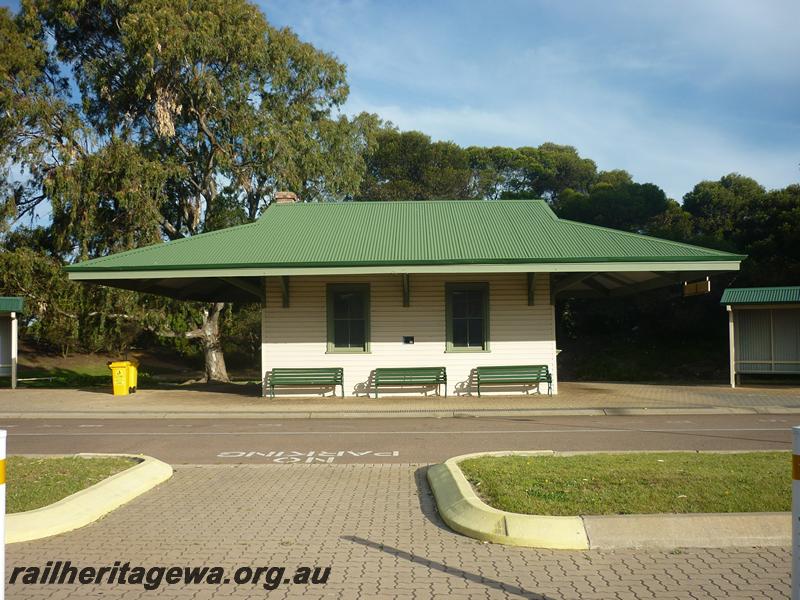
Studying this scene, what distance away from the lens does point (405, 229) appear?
72.9 feet

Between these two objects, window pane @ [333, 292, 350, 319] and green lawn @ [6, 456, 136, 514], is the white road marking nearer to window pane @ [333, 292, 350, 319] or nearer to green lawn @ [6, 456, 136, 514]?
green lawn @ [6, 456, 136, 514]

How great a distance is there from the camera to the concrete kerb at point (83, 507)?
6.64 m

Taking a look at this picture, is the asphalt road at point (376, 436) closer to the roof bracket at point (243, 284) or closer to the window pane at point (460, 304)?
the roof bracket at point (243, 284)

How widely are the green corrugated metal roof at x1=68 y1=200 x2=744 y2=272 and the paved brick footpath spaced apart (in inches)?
443

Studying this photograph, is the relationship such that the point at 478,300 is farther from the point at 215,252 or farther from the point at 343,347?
the point at 215,252

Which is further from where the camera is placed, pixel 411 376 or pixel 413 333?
pixel 413 333

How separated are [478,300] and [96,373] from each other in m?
28.5

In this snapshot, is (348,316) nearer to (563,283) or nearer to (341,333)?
(341,333)

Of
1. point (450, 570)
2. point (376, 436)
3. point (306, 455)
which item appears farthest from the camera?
point (376, 436)

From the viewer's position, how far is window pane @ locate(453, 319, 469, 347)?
809 inches

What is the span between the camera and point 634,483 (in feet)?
25.7

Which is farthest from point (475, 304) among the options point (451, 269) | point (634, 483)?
point (634, 483)

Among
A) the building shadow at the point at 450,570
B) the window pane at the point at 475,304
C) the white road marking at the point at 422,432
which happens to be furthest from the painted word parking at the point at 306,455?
the window pane at the point at 475,304

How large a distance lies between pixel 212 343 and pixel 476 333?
13790 millimetres
